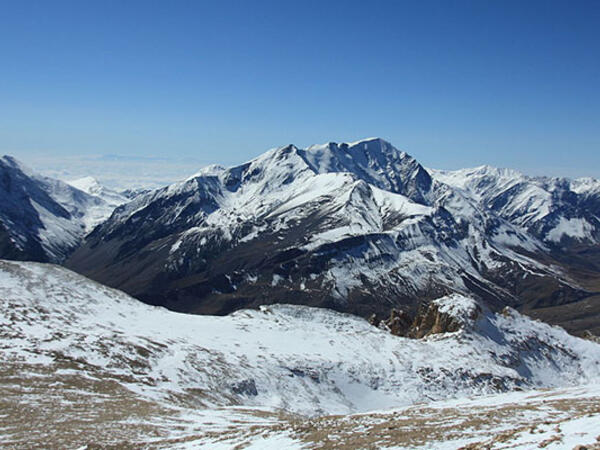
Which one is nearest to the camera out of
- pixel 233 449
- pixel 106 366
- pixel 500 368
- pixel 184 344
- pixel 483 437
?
pixel 483 437

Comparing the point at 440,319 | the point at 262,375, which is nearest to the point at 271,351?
the point at 262,375

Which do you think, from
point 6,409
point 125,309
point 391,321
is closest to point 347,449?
point 6,409

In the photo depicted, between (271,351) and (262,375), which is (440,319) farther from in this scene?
(262,375)

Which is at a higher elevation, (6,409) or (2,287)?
(2,287)

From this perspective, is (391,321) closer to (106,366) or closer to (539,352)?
(539,352)

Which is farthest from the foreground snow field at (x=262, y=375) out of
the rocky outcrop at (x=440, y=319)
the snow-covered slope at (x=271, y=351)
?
the rocky outcrop at (x=440, y=319)

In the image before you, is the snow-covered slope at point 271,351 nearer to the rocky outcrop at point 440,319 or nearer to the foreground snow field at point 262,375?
the foreground snow field at point 262,375

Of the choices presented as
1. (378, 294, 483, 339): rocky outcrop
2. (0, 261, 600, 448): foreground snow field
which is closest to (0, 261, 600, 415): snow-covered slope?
(0, 261, 600, 448): foreground snow field
